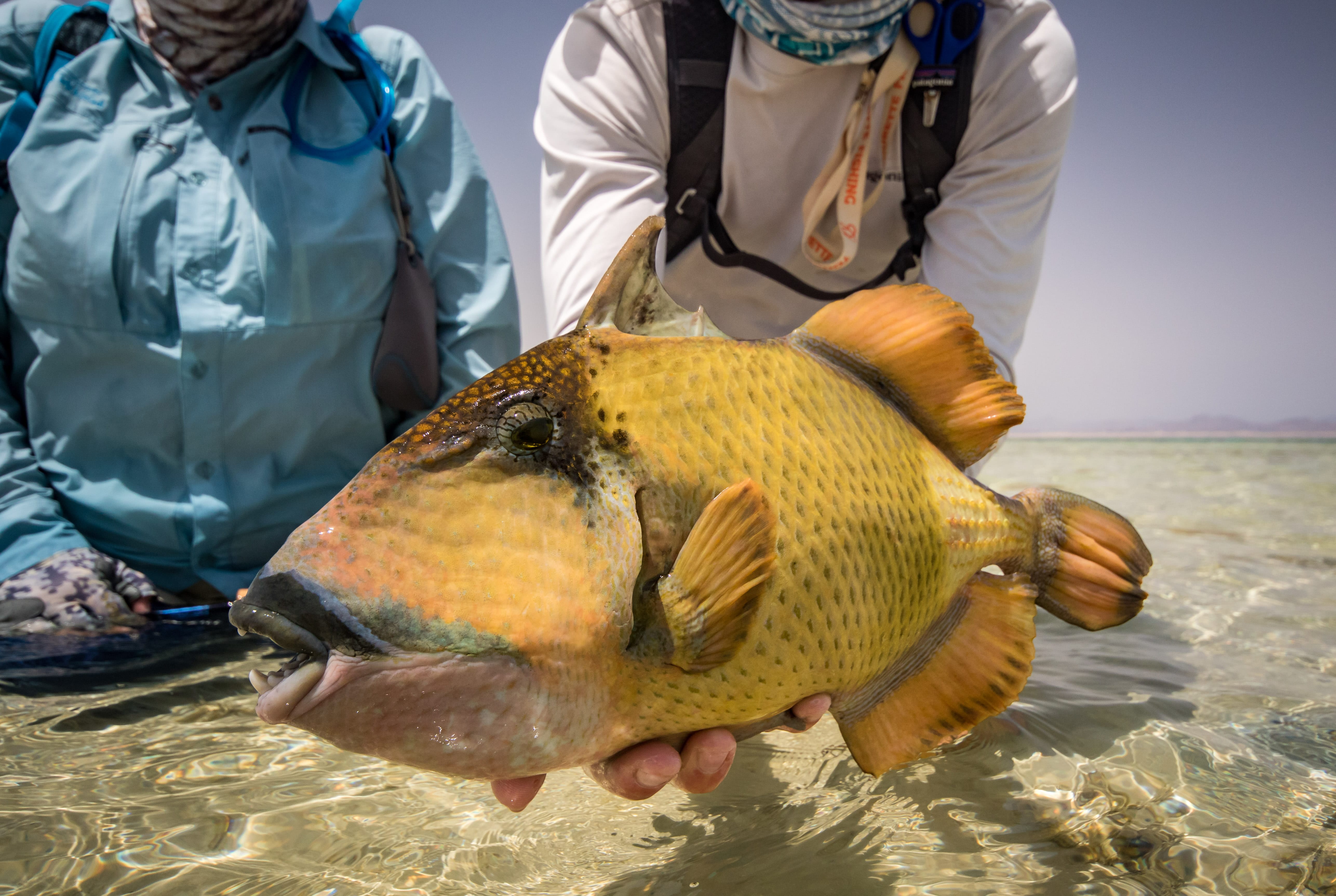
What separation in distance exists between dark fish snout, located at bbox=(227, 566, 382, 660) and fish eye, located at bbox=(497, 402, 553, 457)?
0.26m

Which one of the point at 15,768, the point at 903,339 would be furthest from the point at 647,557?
the point at 15,768

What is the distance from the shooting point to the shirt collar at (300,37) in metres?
2.55

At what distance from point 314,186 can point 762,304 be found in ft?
4.98

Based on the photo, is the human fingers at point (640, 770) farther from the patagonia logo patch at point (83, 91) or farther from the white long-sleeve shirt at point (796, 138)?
the patagonia logo patch at point (83, 91)

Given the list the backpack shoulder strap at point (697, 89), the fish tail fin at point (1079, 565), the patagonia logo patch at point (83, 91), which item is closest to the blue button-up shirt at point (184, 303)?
the patagonia logo patch at point (83, 91)

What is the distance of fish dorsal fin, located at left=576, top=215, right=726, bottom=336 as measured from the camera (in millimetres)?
1134

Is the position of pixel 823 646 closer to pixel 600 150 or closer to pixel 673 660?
pixel 673 660

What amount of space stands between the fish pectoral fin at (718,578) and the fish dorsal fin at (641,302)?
1.05ft

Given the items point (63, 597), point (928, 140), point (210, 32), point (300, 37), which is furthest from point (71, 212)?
point (928, 140)

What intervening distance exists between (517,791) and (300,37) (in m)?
2.54

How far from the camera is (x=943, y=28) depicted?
7.43 feet

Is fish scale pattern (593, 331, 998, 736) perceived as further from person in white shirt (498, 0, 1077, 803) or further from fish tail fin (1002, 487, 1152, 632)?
person in white shirt (498, 0, 1077, 803)

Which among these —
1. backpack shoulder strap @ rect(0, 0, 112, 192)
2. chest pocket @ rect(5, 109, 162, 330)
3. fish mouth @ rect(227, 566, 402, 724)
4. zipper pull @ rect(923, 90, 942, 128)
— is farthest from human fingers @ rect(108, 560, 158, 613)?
zipper pull @ rect(923, 90, 942, 128)

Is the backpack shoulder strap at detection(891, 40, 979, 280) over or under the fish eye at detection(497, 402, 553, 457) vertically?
over
